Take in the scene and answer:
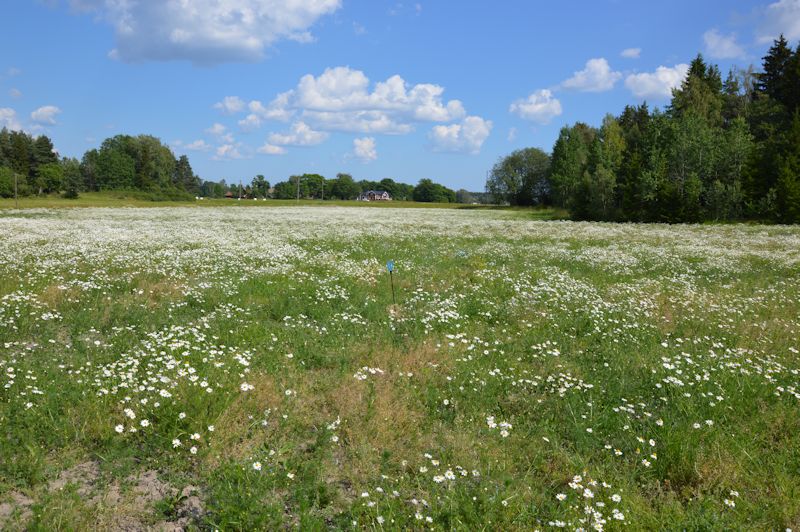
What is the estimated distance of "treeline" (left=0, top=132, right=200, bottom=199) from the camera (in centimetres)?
10381

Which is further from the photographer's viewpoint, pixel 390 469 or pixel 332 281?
pixel 332 281

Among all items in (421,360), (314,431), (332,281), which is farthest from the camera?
(332,281)

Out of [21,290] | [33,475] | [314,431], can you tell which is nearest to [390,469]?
[314,431]

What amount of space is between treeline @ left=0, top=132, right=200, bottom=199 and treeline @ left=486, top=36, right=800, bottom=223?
3716 inches

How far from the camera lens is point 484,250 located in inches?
914

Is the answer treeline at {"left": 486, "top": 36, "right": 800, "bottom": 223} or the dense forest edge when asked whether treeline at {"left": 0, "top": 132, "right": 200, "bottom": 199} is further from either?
treeline at {"left": 486, "top": 36, "right": 800, "bottom": 223}

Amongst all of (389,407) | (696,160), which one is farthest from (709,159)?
(389,407)

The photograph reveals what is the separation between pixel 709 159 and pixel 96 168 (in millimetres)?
143616

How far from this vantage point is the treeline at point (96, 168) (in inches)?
4087

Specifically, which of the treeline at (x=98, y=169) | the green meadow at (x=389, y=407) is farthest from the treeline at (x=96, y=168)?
the green meadow at (x=389, y=407)

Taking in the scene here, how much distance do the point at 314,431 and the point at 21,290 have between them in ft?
32.0

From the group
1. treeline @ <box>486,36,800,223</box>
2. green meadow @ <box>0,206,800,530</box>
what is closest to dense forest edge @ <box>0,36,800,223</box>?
treeline @ <box>486,36,800,223</box>

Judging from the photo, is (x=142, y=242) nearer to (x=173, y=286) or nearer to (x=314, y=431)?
(x=173, y=286)

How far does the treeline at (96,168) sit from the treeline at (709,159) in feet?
310
